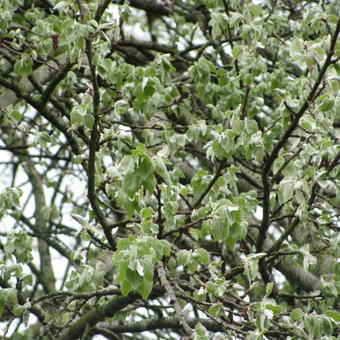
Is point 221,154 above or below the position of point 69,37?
below

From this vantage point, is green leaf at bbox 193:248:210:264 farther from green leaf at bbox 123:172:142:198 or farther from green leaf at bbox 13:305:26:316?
green leaf at bbox 13:305:26:316

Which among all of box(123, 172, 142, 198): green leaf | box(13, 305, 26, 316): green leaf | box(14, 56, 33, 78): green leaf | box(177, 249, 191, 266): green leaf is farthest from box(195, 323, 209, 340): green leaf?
box(14, 56, 33, 78): green leaf

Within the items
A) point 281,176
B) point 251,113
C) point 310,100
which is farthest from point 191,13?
point 310,100

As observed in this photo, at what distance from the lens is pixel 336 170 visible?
4125 mm

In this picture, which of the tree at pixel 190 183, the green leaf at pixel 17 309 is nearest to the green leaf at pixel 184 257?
the tree at pixel 190 183

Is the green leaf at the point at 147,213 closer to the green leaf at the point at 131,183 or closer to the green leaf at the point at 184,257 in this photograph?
the green leaf at the point at 131,183

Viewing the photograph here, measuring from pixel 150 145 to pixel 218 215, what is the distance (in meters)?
1.51

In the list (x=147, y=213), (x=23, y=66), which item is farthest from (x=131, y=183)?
(x=23, y=66)

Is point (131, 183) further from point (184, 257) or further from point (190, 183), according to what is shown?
point (190, 183)

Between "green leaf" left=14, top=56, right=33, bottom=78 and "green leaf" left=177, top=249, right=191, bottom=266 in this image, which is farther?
"green leaf" left=14, top=56, right=33, bottom=78

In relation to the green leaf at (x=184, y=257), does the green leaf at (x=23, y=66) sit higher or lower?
higher

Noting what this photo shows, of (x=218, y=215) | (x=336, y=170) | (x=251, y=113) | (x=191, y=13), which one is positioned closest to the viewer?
(x=218, y=215)

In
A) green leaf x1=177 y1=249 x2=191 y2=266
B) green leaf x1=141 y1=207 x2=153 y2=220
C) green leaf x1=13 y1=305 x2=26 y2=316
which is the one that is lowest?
green leaf x1=13 y1=305 x2=26 y2=316

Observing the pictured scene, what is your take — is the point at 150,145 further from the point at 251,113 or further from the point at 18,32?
the point at 18,32
